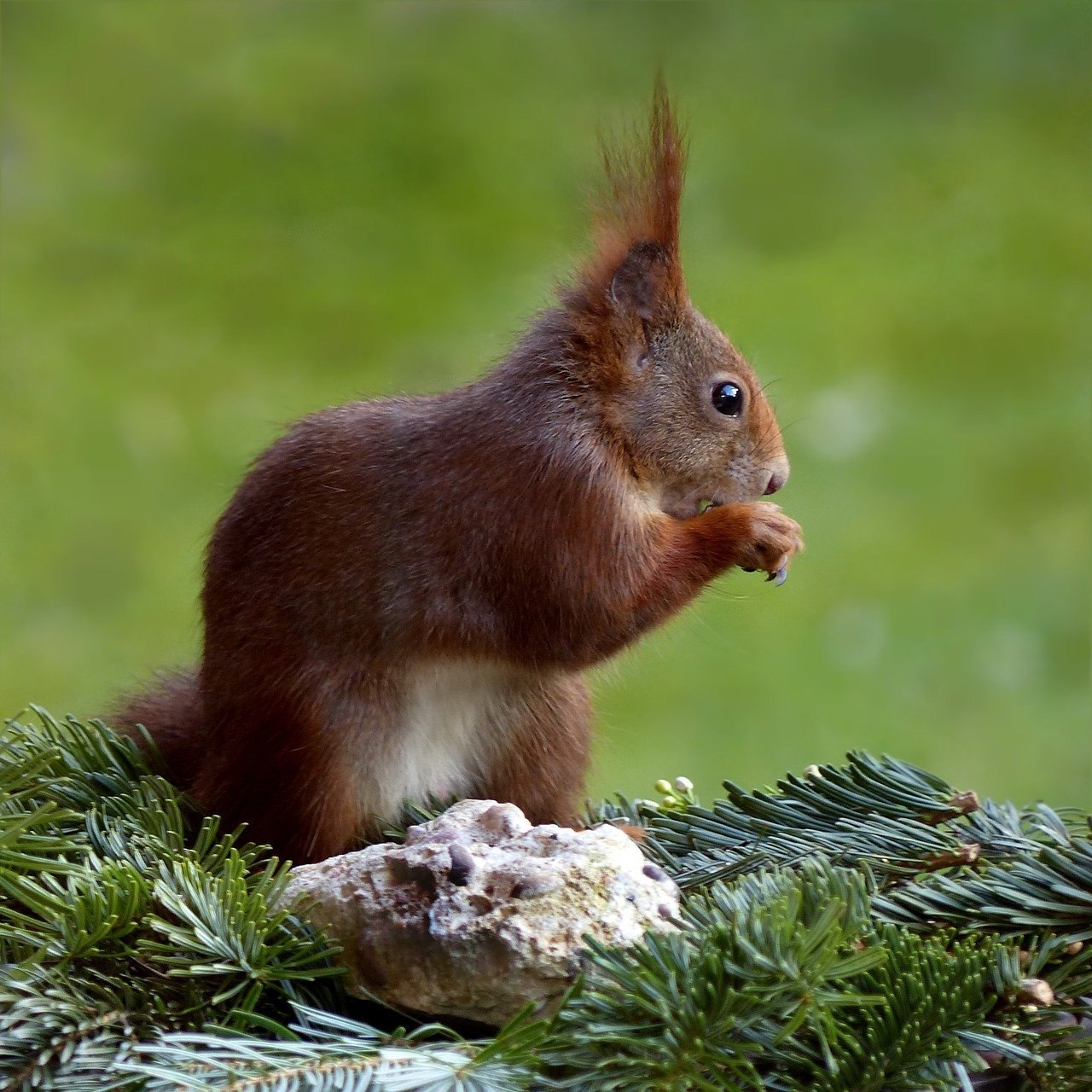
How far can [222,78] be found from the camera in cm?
287

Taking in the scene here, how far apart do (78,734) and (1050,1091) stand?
2.19ft

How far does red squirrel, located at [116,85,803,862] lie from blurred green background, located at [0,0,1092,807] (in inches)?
41.8

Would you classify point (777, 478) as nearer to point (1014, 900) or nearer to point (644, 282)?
point (644, 282)

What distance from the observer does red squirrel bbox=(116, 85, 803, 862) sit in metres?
1.03

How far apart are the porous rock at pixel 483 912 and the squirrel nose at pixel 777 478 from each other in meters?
0.46

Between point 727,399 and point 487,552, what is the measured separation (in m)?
0.24

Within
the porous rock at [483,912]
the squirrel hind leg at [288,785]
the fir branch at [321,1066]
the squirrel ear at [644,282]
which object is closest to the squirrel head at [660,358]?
the squirrel ear at [644,282]

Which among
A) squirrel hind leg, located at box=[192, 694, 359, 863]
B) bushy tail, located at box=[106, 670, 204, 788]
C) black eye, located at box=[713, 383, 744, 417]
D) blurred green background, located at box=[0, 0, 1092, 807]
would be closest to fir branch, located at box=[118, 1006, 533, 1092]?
squirrel hind leg, located at box=[192, 694, 359, 863]

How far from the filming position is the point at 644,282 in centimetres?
116

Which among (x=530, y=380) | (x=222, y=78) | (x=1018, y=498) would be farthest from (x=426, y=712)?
(x=222, y=78)

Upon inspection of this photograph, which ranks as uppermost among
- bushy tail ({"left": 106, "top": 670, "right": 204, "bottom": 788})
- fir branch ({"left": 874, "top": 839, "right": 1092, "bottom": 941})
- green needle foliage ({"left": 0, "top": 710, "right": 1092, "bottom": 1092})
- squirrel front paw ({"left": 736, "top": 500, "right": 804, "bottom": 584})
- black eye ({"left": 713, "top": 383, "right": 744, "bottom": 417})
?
black eye ({"left": 713, "top": 383, "right": 744, "bottom": 417})

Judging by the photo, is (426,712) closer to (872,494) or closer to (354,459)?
(354,459)

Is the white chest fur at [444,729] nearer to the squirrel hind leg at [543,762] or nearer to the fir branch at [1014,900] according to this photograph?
the squirrel hind leg at [543,762]

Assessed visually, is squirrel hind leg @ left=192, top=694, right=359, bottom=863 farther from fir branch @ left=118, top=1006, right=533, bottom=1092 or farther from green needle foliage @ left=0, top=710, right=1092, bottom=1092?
fir branch @ left=118, top=1006, right=533, bottom=1092
